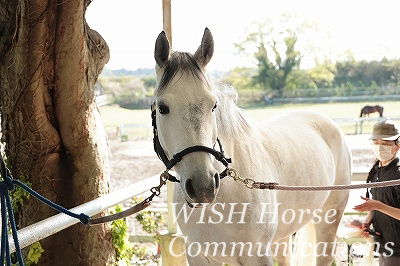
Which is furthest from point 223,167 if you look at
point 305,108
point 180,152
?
point 305,108

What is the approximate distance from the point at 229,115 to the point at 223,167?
9.7 inches

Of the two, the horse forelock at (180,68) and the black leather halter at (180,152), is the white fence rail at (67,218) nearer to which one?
the black leather halter at (180,152)

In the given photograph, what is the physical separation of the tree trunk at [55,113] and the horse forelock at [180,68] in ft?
3.33

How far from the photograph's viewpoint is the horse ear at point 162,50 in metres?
1.75

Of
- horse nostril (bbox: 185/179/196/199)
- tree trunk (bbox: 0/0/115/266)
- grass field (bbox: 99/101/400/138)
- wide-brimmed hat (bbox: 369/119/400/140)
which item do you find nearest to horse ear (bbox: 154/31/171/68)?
horse nostril (bbox: 185/179/196/199)

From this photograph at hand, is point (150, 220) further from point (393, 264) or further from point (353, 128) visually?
point (353, 128)

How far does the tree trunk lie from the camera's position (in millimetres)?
2516

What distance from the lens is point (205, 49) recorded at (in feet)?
5.93

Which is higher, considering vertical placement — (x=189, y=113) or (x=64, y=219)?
(x=189, y=113)

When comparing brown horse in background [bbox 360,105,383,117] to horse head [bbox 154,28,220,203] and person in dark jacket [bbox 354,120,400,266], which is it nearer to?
person in dark jacket [bbox 354,120,400,266]

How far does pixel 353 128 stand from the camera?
18.0 ft

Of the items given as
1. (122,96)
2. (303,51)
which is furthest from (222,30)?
(122,96)

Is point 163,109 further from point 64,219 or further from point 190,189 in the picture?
point 64,219

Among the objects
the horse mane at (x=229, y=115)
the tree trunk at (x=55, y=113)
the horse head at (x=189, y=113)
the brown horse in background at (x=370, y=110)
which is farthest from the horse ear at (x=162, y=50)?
the brown horse in background at (x=370, y=110)
